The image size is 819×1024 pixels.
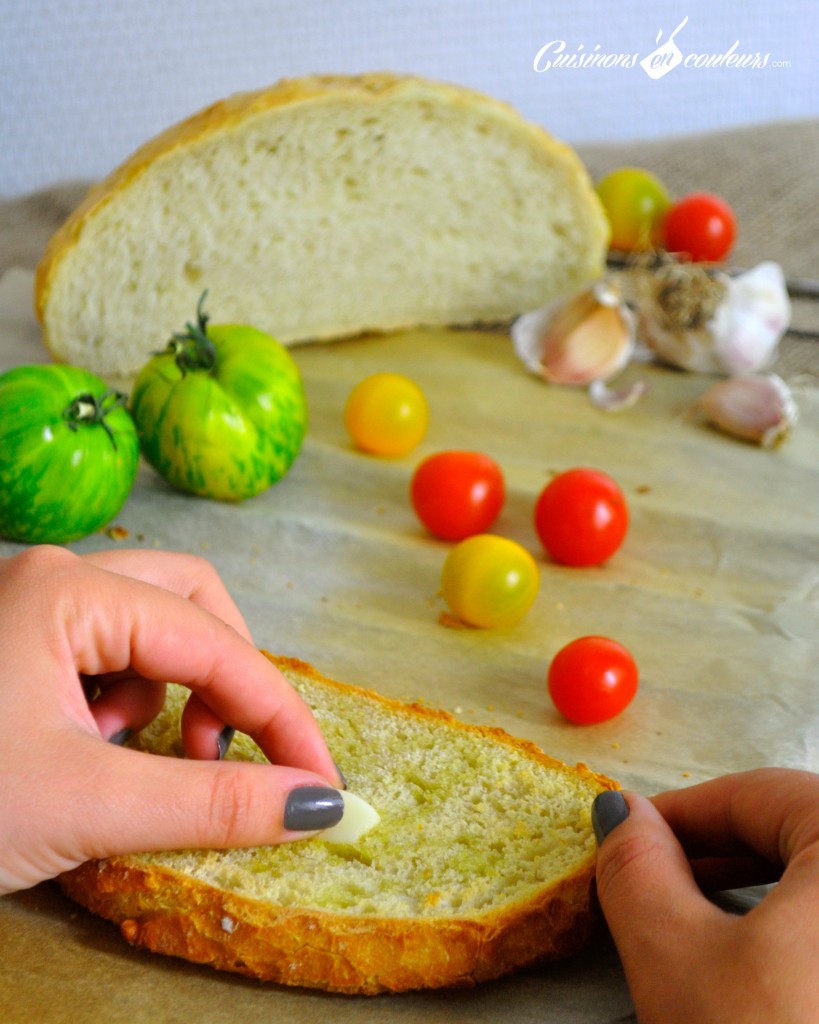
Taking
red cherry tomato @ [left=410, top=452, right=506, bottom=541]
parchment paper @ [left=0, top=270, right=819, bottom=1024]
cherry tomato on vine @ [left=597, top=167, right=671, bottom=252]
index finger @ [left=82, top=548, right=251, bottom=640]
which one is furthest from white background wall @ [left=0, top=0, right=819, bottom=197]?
index finger @ [left=82, top=548, right=251, bottom=640]

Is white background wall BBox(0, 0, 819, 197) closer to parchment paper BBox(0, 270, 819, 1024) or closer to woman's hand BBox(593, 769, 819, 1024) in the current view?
parchment paper BBox(0, 270, 819, 1024)

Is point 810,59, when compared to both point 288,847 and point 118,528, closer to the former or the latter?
point 118,528

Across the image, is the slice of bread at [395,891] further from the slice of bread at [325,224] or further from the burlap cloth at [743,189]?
the burlap cloth at [743,189]

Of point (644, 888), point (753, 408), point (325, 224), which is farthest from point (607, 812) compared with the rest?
point (325, 224)

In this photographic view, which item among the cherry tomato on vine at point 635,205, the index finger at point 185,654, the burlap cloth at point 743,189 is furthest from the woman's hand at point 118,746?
the cherry tomato on vine at point 635,205

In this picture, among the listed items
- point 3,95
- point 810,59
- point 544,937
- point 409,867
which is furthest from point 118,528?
point 810,59

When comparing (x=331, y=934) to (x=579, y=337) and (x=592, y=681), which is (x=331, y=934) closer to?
(x=592, y=681)

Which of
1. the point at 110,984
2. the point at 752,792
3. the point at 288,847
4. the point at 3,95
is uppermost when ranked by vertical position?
the point at 3,95
